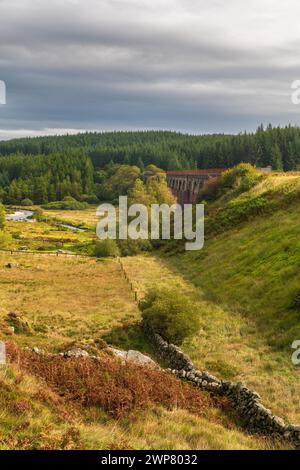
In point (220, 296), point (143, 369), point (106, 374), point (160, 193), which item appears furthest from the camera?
point (160, 193)

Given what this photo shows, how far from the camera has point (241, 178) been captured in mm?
76062

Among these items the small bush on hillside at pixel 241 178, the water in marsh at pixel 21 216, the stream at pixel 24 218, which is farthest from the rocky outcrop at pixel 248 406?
the water in marsh at pixel 21 216

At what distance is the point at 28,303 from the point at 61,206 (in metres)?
145

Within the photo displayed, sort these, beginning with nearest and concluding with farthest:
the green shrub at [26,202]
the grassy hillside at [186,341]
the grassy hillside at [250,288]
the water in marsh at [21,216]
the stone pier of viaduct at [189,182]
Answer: the grassy hillside at [186,341] → the grassy hillside at [250,288] → the stone pier of viaduct at [189,182] → the water in marsh at [21,216] → the green shrub at [26,202]

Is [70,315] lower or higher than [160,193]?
lower

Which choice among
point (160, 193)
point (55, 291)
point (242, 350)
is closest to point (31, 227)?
point (160, 193)

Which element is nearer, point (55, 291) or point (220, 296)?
point (220, 296)

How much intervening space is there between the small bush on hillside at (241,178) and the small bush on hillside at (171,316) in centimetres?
4465

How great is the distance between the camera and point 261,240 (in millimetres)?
44438

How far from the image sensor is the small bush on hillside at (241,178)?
70.4 meters

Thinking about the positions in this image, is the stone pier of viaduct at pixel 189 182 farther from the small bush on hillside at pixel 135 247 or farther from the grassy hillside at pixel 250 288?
the grassy hillside at pixel 250 288
